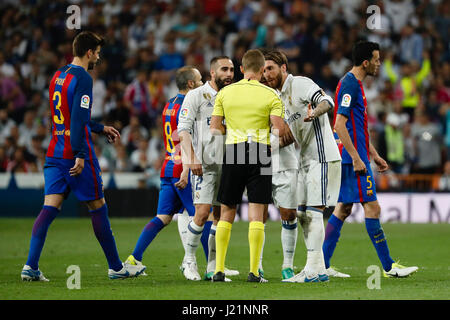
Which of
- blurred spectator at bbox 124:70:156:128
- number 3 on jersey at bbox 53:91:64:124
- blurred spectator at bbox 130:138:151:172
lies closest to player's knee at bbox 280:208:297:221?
number 3 on jersey at bbox 53:91:64:124

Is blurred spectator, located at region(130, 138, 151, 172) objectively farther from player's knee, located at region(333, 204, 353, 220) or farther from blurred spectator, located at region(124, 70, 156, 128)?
player's knee, located at region(333, 204, 353, 220)

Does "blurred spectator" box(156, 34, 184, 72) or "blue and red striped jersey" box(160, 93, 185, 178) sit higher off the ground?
"blurred spectator" box(156, 34, 184, 72)

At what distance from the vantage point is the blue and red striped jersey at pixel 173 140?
9477 mm

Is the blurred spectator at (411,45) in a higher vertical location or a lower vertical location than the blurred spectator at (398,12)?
lower

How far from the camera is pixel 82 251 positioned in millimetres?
11992

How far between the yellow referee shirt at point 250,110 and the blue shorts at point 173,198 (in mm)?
1644

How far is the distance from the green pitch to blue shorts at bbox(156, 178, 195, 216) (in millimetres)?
697

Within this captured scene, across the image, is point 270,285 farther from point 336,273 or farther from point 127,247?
point 127,247

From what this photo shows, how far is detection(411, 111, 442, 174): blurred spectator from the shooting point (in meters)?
18.9

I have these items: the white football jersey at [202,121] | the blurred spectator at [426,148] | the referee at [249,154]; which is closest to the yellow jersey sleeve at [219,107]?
the referee at [249,154]

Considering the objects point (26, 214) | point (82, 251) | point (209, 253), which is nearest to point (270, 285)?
point (209, 253)

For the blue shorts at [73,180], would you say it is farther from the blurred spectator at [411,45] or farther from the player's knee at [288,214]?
the blurred spectator at [411,45]

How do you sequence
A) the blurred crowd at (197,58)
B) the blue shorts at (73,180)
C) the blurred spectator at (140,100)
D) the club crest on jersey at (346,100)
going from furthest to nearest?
the blurred spectator at (140,100)
the blurred crowd at (197,58)
the club crest on jersey at (346,100)
the blue shorts at (73,180)

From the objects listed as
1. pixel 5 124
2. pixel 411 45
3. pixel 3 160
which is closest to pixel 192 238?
pixel 3 160
